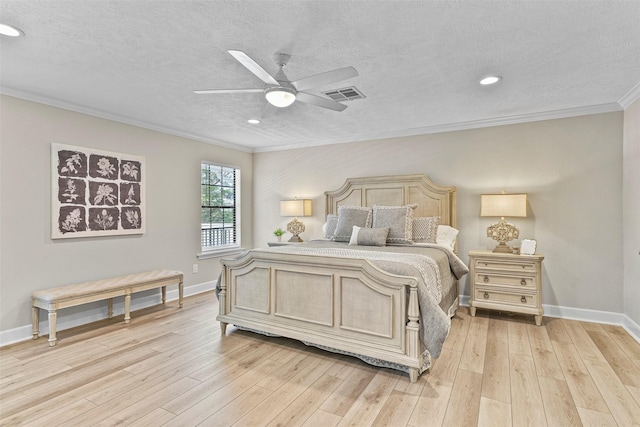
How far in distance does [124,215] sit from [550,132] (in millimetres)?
5224

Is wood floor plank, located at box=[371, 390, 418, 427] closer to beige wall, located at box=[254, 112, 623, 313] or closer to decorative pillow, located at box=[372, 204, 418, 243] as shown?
decorative pillow, located at box=[372, 204, 418, 243]

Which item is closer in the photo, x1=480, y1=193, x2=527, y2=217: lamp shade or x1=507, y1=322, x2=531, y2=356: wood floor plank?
x1=507, y1=322, x2=531, y2=356: wood floor plank

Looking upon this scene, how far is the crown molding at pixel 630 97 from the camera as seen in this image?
3098mm

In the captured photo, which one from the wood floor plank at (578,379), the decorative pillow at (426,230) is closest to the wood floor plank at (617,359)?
the wood floor plank at (578,379)

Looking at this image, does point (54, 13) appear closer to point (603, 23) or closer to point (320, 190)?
point (603, 23)

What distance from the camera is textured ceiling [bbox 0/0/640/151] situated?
1911 millimetres

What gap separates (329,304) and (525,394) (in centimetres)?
148

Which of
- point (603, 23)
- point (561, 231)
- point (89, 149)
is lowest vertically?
Answer: point (561, 231)

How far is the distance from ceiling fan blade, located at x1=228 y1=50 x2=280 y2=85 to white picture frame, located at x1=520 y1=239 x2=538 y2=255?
10.7 feet

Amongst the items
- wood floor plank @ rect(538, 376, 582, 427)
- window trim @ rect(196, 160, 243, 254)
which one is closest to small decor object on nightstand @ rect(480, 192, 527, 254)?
wood floor plank @ rect(538, 376, 582, 427)

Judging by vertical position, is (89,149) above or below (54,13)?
below

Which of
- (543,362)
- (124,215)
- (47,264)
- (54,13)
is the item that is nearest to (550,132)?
(543,362)

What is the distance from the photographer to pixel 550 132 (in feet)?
12.8

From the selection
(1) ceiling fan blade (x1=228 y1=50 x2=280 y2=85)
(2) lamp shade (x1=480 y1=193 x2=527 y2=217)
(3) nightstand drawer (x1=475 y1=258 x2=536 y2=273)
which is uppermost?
(1) ceiling fan blade (x1=228 y1=50 x2=280 y2=85)
